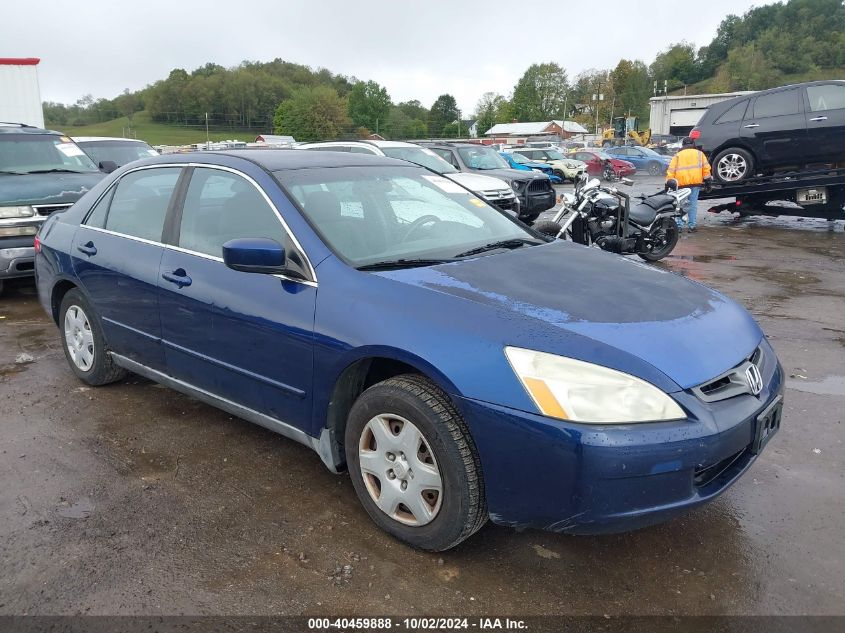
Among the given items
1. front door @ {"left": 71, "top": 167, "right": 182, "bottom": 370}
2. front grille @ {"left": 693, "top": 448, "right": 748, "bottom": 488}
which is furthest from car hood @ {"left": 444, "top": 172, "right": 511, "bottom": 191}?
front grille @ {"left": 693, "top": 448, "right": 748, "bottom": 488}

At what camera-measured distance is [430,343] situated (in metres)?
2.60

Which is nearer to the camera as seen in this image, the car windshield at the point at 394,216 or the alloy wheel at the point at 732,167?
the car windshield at the point at 394,216

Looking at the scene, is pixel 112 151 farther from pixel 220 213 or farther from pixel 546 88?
pixel 546 88

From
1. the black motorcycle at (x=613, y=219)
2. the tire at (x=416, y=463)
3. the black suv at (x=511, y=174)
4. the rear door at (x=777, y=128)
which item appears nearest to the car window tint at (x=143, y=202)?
the tire at (x=416, y=463)

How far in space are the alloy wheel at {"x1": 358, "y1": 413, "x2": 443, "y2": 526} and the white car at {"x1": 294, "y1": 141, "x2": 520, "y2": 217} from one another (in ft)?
28.2

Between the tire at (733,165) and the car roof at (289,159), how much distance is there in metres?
10.1

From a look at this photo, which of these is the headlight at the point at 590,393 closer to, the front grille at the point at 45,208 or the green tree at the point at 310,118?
the front grille at the point at 45,208

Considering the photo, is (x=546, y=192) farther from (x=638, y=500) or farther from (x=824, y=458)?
(x=638, y=500)

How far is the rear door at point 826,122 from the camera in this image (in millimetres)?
11312

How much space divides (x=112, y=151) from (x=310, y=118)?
74.8 metres

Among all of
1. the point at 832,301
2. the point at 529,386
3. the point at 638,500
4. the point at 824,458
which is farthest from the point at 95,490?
the point at 832,301

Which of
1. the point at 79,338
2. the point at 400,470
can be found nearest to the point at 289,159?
the point at 400,470

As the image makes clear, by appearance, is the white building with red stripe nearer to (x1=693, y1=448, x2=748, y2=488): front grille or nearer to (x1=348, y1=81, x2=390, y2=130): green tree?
(x1=693, y1=448, x2=748, y2=488): front grille

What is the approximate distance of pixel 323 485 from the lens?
3371 millimetres
